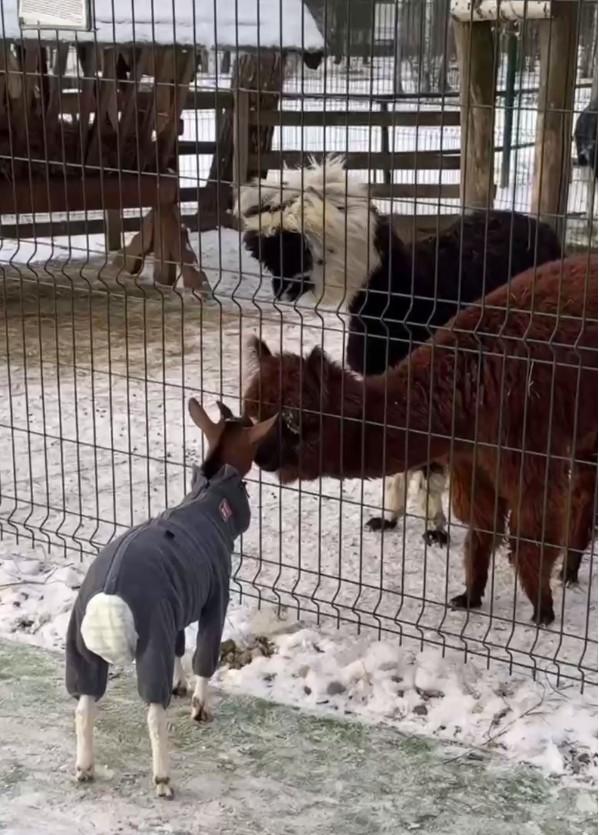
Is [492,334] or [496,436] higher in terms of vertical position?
[492,334]

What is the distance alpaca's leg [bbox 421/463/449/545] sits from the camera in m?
5.13

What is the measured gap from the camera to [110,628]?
9.98 ft

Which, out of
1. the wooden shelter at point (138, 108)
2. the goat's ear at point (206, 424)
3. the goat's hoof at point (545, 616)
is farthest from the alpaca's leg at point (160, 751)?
the wooden shelter at point (138, 108)

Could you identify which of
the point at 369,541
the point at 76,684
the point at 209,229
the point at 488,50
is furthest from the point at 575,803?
the point at 209,229

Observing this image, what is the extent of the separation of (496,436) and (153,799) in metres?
1.76

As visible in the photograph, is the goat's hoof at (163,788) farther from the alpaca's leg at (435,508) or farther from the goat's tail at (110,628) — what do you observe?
the alpaca's leg at (435,508)

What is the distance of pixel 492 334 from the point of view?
156 inches

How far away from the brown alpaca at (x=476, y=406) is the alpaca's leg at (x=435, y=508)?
951 mm

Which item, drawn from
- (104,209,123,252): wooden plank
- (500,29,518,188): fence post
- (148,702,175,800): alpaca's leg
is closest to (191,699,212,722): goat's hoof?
(148,702,175,800): alpaca's leg

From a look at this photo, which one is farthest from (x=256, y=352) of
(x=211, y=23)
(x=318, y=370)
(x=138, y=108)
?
(x=138, y=108)

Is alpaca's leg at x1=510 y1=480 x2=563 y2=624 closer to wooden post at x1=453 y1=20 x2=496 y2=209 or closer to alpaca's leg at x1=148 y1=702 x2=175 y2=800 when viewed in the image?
alpaca's leg at x1=148 y1=702 x2=175 y2=800

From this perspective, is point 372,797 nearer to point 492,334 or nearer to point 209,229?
point 492,334

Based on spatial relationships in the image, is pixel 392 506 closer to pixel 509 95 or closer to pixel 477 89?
pixel 477 89

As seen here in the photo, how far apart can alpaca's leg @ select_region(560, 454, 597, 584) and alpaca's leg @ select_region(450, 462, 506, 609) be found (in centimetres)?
30
